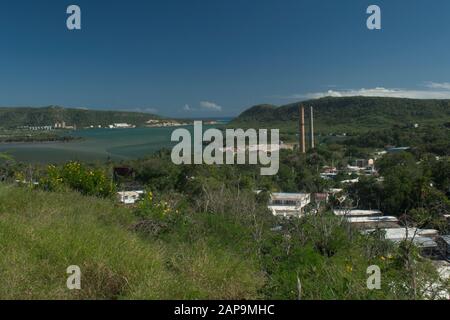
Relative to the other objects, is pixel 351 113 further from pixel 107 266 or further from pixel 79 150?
pixel 107 266

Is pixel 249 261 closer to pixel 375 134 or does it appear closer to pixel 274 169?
pixel 274 169

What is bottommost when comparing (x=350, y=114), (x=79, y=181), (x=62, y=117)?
(x=79, y=181)

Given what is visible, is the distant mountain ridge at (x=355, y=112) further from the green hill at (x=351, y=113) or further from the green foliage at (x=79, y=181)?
the green foliage at (x=79, y=181)

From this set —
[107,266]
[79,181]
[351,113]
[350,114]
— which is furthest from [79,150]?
[107,266]

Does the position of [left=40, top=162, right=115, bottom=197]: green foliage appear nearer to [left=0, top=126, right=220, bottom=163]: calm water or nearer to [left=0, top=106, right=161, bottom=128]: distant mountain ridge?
[left=0, top=126, right=220, bottom=163]: calm water

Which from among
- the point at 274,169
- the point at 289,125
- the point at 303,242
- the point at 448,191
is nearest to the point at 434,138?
the point at 274,169

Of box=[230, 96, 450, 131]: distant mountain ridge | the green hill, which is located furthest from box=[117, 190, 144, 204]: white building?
box=[230, 96, 450, 131]: distant mountain ridge
